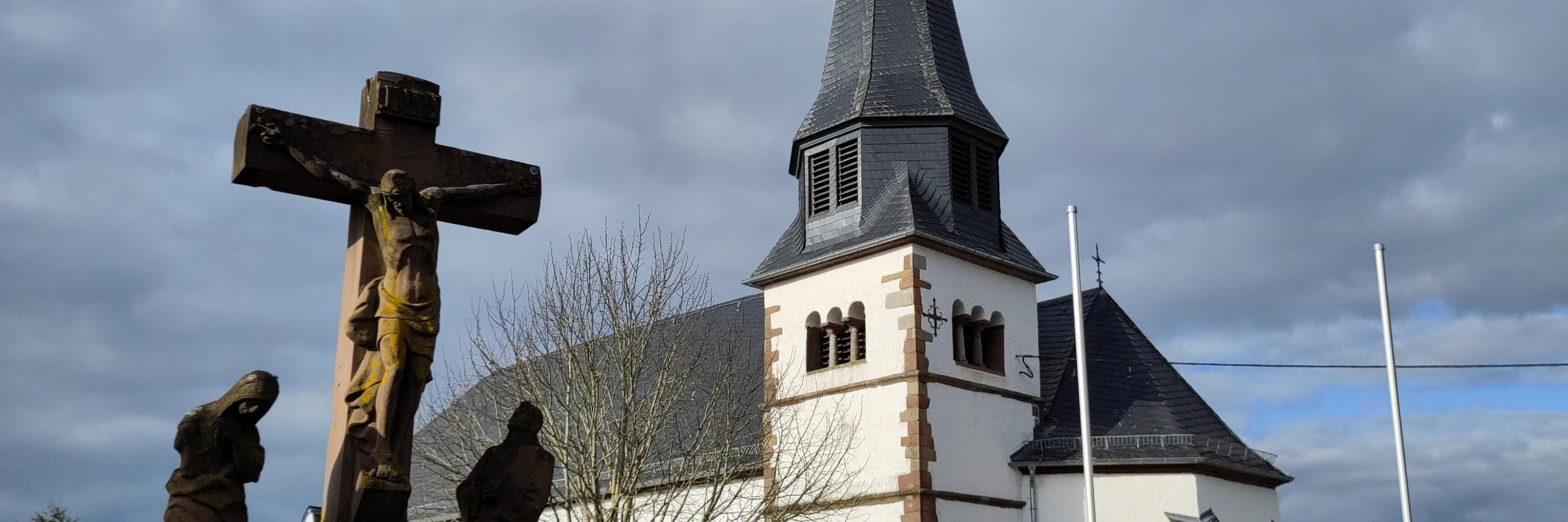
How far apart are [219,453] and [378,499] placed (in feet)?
1.76

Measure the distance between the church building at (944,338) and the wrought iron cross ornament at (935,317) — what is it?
0.08 ft

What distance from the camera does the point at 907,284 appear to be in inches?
931

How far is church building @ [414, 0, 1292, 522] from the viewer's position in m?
23.1

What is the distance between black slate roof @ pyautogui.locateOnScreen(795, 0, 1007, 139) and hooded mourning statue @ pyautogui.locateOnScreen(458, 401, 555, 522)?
20.0 metres

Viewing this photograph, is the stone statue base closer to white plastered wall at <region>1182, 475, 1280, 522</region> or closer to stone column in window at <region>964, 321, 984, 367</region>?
white plastered wall at <region>1182, 475, 1280, 522</region>

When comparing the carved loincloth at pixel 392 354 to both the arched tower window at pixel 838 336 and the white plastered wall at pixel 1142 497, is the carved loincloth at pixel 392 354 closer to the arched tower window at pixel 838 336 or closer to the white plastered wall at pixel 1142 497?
the white plastered wall at pixel 1142 497

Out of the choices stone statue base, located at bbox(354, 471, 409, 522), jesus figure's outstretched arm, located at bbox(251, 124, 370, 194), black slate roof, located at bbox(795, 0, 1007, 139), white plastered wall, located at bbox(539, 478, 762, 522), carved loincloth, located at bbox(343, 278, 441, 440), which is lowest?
stone statue base, located at bbox(354, 471, 409, 522)

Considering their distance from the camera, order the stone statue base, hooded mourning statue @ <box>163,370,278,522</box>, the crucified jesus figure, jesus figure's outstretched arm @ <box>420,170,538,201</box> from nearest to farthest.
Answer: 1. hooded mourning statue @ <box>163,370,278,522</box>
2. the stone statue base
3. the crucified jesus figure
4. jesus figure's outstretched arm @ <box>420,170,538,201</box>

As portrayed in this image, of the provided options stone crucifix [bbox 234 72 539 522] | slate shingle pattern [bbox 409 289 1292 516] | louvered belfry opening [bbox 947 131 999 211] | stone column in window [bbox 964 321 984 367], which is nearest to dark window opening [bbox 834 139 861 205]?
louvered belfry opening [bbox 947 131 999 211]

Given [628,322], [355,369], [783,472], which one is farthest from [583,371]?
[355,369]

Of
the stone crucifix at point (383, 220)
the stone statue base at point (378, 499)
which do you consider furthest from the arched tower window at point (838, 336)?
the stone statue base at point (378, 499)

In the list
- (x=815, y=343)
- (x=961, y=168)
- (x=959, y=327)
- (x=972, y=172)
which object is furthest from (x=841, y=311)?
(x=972, y=172)

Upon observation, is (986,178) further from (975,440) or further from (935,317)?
(975,440)

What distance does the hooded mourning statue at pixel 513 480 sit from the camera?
218 inches
